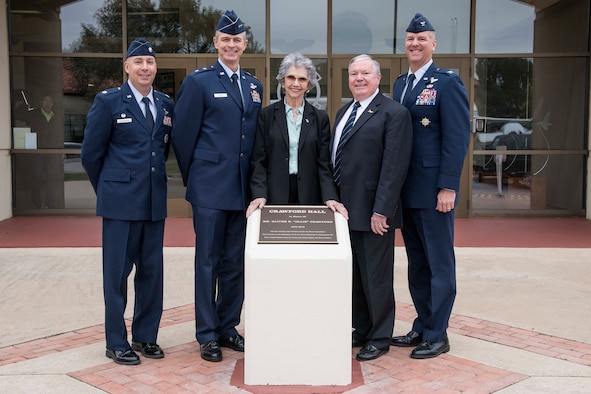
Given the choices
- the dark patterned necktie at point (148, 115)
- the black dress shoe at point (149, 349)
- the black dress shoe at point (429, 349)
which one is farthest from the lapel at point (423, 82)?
the black dress shoe at point (149, 349)

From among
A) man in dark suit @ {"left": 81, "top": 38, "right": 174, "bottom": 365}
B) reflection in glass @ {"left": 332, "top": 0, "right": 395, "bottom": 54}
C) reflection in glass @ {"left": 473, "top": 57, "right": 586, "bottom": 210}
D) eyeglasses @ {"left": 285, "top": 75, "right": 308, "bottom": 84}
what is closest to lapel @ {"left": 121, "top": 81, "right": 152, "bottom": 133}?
man in dark suit @ {"left": 81, "top": 38, "right": 174, "bottom": 365}

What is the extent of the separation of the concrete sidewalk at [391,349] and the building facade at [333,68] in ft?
11.2

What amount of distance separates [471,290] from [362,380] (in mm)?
2611

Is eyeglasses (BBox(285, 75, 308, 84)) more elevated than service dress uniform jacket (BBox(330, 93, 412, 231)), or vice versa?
eyeglasses (BBox(285, 75, 308, 84))

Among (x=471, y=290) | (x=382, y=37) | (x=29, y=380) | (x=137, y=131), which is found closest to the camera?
(x=29, y=380)

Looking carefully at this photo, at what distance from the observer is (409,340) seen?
474 cm

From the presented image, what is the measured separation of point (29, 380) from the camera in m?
4.02

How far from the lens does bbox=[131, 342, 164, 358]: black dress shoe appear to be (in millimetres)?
4461

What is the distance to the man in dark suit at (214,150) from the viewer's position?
4418 mm

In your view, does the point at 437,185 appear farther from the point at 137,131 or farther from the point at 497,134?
the point at 497,134

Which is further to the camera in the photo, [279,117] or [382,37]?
[382,37]

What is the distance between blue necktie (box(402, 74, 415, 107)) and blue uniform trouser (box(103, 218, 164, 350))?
1745 mm

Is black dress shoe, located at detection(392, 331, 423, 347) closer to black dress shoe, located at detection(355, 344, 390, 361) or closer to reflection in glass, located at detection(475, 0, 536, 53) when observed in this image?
black dress shoe, located at detection(355, 344, 390, 361)

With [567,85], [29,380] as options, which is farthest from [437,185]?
[567,85]
